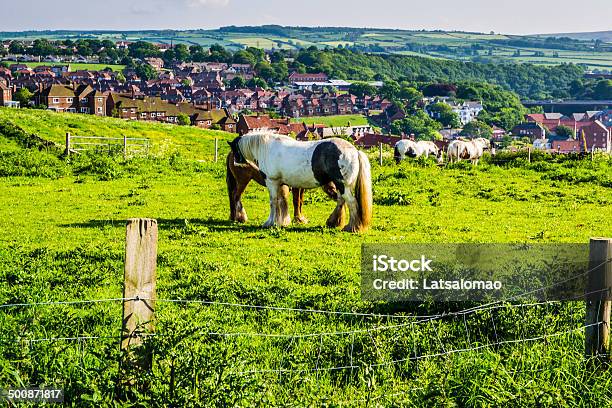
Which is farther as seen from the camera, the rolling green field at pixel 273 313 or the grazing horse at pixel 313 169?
the grazing horse at pixel 313 169

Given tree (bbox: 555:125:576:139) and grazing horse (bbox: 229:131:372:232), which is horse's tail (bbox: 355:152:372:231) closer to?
grazing horse (bbox: 229:131:372:232)

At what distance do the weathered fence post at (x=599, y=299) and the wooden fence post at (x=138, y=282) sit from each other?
11.3ft

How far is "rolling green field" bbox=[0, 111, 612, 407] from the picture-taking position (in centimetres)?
635

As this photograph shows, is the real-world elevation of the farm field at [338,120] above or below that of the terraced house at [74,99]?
below

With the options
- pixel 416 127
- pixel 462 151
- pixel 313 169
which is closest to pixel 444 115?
pixel 416 127

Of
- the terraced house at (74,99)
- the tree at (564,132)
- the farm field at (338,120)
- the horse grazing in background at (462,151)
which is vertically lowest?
the tree at (564,132)

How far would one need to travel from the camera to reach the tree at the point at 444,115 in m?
179

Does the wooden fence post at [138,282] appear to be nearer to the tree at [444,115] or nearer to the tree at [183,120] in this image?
the tree at [183,120]

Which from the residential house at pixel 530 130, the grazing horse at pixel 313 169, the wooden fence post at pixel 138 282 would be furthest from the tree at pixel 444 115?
the wooden fence post at pixel 138 282

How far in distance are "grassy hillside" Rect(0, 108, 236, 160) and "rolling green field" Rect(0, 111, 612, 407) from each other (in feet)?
56.1

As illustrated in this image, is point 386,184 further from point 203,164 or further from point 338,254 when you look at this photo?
point 338,254

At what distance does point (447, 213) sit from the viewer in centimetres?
1844

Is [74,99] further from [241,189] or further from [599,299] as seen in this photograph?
[599,299]

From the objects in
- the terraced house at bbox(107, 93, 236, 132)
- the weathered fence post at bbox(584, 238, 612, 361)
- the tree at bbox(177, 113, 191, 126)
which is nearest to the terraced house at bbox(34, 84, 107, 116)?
the terraced house at bbox(107, 93, 236, 132)
